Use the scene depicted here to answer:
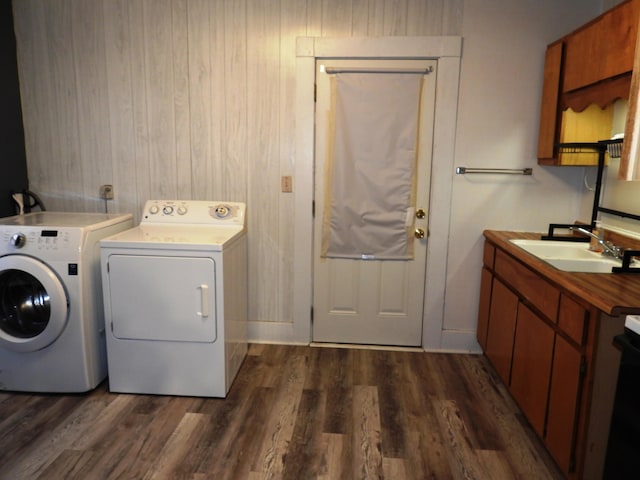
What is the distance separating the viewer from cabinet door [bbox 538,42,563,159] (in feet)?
8.84

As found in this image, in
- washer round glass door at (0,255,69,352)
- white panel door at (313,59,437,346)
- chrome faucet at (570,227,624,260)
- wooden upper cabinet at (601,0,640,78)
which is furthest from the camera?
white panel door at (313,59,437,346)

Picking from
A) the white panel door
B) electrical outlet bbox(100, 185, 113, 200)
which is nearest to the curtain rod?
the white panel door

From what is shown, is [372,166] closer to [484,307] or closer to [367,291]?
[367,291]

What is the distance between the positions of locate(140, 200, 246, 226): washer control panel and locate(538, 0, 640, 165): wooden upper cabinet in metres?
2.00

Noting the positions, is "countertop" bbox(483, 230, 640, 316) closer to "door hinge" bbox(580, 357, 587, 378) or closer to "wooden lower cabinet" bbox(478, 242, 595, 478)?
"wooden lower cabinet" bbox(478, 242, 595, 478)

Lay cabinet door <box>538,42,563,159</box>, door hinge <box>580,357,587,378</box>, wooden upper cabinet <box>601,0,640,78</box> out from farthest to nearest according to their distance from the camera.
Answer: cabinet door <box>538,42,563,159</box> → wooden upper cabinet <box>601,0,640,78</box> → door hinge <box>580,357,587,378</box>

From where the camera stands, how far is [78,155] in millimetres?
3248

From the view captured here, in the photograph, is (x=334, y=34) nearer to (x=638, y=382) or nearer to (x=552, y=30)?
(x=552, y=30)

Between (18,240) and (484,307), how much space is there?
2.80 metres

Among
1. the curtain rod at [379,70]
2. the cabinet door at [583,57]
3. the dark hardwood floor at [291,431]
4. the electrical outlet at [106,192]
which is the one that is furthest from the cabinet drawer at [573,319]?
the electrical outlet at [106,192]

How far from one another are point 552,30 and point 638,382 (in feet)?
8.10

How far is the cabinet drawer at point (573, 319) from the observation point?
1705 millimetres

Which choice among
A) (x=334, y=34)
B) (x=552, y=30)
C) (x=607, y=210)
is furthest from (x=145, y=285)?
(x=552, y=30)

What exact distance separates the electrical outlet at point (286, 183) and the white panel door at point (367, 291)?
18cm
